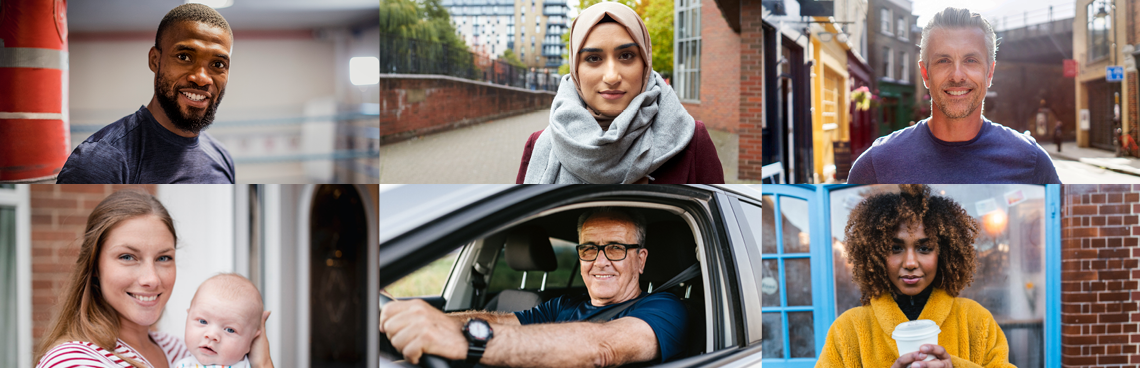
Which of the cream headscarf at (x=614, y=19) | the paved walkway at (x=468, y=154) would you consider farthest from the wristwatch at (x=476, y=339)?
the cream headscarf at (x=614, y=19)

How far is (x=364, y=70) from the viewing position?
3.49m

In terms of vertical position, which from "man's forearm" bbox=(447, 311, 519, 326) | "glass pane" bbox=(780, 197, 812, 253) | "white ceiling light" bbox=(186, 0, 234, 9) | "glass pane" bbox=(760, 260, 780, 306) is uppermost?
"white ceiling light" bbox=(186, 0, 234, 9)

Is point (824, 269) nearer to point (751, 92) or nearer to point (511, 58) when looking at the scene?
point (751, 92)

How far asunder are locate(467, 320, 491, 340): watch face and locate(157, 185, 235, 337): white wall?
1338 millimetres

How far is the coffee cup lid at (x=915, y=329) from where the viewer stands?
337cm

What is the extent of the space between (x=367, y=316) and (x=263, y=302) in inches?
20.8

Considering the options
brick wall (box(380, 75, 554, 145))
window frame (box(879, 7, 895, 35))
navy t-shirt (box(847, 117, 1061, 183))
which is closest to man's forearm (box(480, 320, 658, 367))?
brick wall (box(380, 75, 554, 145))

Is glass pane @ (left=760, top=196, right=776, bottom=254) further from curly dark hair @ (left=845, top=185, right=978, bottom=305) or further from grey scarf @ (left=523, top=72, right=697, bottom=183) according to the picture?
grey scarf @ (left=523, top=72, right=697, bottom=183)

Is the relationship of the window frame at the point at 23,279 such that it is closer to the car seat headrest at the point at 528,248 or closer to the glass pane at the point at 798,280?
the car seat headrest at the point at 528,248

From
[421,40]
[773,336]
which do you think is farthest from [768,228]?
[421,40]

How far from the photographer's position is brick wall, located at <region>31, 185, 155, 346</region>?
11.3ft

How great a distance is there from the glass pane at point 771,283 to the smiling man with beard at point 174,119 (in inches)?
113

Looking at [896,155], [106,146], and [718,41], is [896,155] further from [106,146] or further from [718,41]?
[106,146]

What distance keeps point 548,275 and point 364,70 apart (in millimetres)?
1413
